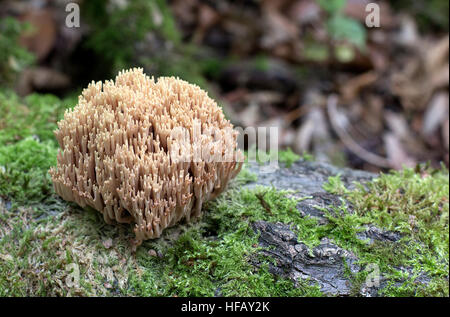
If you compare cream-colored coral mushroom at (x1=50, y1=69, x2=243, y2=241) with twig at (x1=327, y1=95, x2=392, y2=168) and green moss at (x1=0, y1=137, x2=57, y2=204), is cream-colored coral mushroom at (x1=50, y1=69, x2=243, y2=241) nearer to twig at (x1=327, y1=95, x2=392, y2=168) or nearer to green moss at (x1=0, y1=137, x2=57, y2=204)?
green moss at (x1=0, y1=137, x2=57, y2=204)

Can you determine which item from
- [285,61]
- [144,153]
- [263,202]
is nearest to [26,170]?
[144,153]

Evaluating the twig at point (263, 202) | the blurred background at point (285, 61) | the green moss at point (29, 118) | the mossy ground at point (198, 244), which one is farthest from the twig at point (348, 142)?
the green moss at point (29, 118)

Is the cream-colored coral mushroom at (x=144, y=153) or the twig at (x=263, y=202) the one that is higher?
the cream-colored coral mushroom at (x=144, y=153)

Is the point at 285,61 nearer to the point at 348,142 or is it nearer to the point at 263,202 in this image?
the point at 348,142

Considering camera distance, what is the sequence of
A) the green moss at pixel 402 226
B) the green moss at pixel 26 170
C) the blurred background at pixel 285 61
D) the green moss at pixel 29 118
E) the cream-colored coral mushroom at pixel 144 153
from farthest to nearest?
the blurred background at pixel 285 61 → the green moss at pixel 29 118 → the green moss at pixel 26 170 → the green moss at pixel 402 226 → the cream-colored coral mushroom at pixel 144 153

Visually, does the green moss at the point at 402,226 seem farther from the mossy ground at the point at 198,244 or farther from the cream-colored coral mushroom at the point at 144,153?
the cream-colored coral mushroom at the point at 144,153

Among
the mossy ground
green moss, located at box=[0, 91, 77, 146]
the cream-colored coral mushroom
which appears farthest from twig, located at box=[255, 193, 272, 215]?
green moss, located at box=[0, 91, 77, 146]
